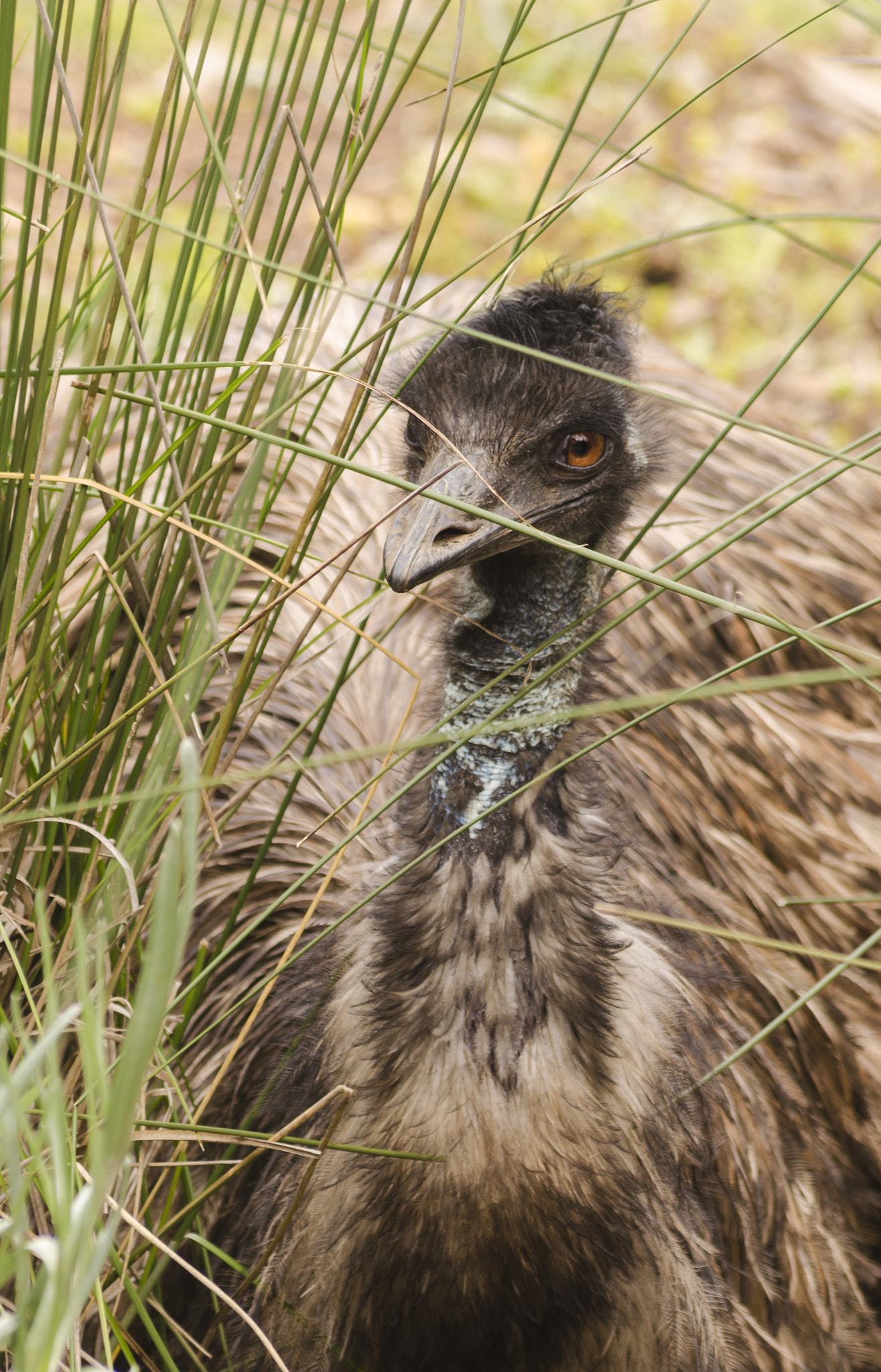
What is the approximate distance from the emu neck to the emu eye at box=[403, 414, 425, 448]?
0.17 meters

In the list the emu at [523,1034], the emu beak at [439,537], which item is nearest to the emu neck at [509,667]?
the emu at [523,1034]

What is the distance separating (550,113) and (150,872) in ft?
13.2

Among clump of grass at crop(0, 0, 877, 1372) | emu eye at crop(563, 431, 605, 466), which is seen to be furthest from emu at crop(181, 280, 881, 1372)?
clump of grass at crop(0, 0, 877, 1372)

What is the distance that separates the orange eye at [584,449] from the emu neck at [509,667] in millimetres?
119

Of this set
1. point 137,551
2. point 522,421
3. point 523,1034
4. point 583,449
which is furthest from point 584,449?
point 523,1034

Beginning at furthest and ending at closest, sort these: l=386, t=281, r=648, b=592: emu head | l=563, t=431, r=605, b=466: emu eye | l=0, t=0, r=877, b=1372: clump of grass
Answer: l=563, t=431, r=605, b=466: emu eye
l=386, t=281, r=648, b=592: emu head
l=0, t=0, r=877, b=1372: clump of grass

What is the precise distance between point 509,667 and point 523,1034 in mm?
391

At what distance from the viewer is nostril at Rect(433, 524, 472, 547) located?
1534 millimetres

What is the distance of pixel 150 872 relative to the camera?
171cm

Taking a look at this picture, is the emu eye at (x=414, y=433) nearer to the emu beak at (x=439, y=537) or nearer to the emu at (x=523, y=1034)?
the emu at (x=523, y=1034)

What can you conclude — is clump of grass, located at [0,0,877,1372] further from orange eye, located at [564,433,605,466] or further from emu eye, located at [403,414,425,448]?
orange eye, located at [564,433,605,466]

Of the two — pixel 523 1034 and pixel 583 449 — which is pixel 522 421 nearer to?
pixel 583 449

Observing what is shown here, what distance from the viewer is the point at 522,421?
5.45 ft

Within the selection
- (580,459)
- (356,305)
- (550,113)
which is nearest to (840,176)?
(550,113)
